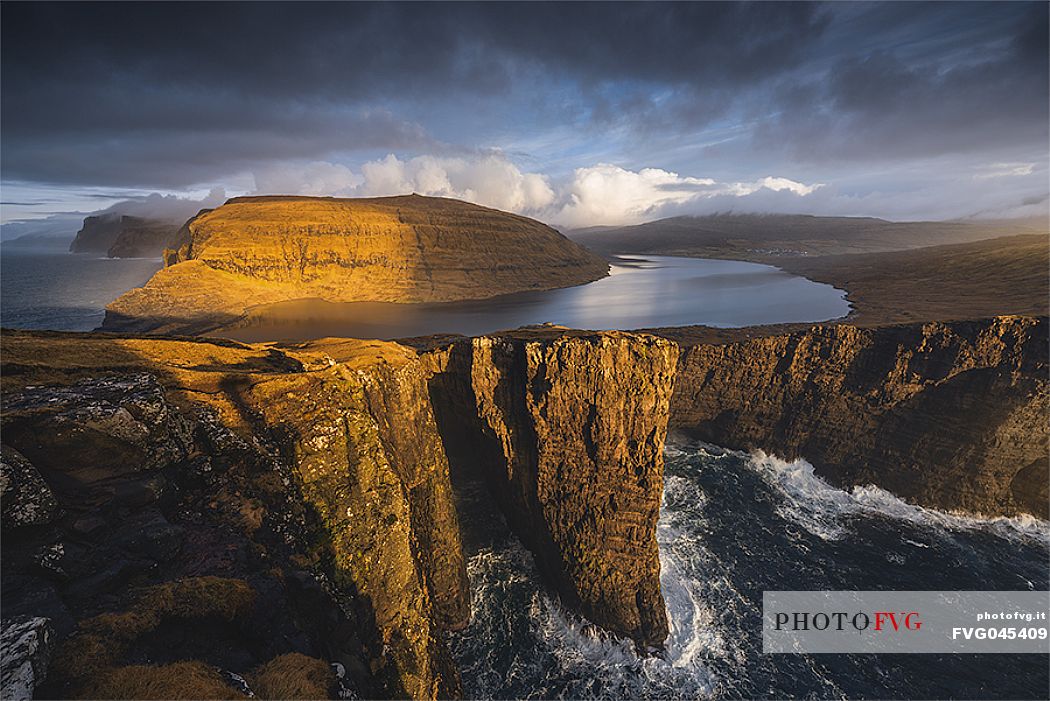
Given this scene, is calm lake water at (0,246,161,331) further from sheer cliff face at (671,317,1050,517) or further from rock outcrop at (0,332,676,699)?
sheer cliff face at (671,317,1050,517)

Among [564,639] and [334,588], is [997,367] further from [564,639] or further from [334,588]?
[334,588]

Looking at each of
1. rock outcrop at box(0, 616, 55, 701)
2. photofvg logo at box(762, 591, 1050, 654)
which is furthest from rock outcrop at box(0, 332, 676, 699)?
photofvg logo at box(762, 591, 1050, 654)

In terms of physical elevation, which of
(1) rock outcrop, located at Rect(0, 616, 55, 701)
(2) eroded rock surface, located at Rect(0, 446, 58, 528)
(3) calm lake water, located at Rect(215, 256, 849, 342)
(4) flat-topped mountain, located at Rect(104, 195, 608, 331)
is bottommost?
(3) calm lake water, located at Rect(215, 256, 849, 342)

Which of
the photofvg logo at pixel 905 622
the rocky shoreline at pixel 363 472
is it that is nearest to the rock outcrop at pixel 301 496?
the rocky shoreline at pixel 363 472

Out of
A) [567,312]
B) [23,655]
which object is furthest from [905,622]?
[567,312]

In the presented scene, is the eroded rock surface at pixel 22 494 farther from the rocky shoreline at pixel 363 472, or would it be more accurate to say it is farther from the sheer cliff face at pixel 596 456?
the sheer cliff face at pixel 596 456

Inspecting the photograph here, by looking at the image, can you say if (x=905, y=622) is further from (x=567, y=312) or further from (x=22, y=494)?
(x=567, y=312)

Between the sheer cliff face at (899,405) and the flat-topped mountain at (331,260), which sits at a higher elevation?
the flat-topped mountain at (331,260)
